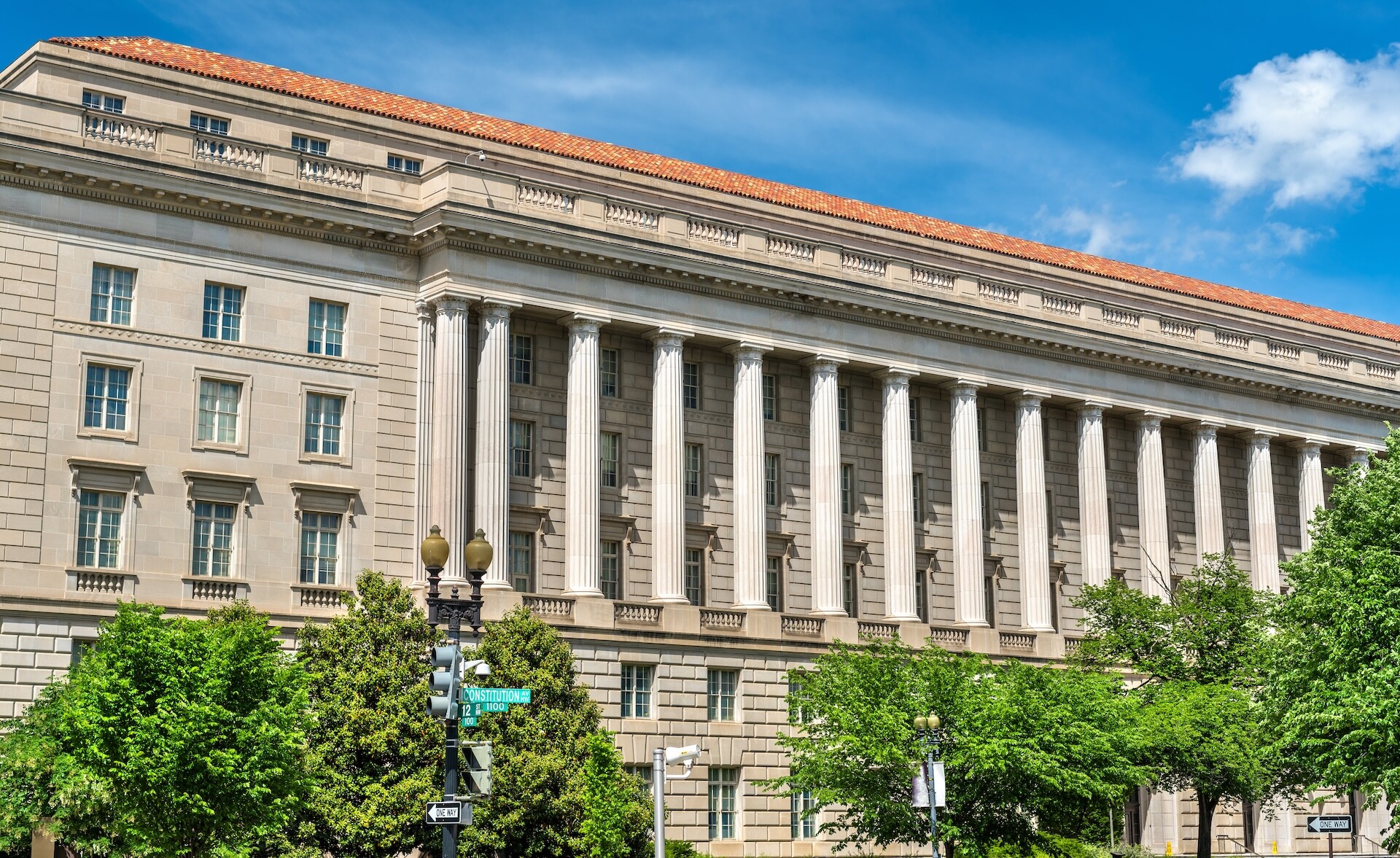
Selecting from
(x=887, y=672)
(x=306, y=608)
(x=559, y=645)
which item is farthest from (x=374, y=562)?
(x=887, y=672)

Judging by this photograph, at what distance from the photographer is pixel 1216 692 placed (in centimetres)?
5819

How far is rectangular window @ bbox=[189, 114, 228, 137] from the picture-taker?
56719mm

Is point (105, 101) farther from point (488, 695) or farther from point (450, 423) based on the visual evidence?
point (488, 695)

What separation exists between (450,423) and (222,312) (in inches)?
286

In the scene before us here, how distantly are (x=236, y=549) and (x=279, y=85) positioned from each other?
55.3 feet

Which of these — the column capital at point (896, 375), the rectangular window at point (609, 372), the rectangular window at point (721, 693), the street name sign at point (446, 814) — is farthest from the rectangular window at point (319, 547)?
the street name sign at point (446, 814)

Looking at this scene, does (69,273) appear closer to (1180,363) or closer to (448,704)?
(448,704)

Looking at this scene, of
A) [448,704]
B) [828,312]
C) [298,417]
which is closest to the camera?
[448,704]

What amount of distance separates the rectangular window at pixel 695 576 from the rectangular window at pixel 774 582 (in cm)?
247

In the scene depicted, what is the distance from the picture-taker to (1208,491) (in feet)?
240

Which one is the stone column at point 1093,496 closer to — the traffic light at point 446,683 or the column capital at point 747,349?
the column capital at point 747,349

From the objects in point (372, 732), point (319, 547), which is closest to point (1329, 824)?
point (372, 732)

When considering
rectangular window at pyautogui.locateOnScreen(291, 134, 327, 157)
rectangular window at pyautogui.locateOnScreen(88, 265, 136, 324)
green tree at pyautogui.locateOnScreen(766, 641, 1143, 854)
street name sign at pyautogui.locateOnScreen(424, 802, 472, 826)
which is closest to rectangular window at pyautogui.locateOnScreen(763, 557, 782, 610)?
green tree at pyautogui.locateOnScreen(766, 641, 1143, 854)

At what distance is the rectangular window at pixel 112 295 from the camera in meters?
50.0
